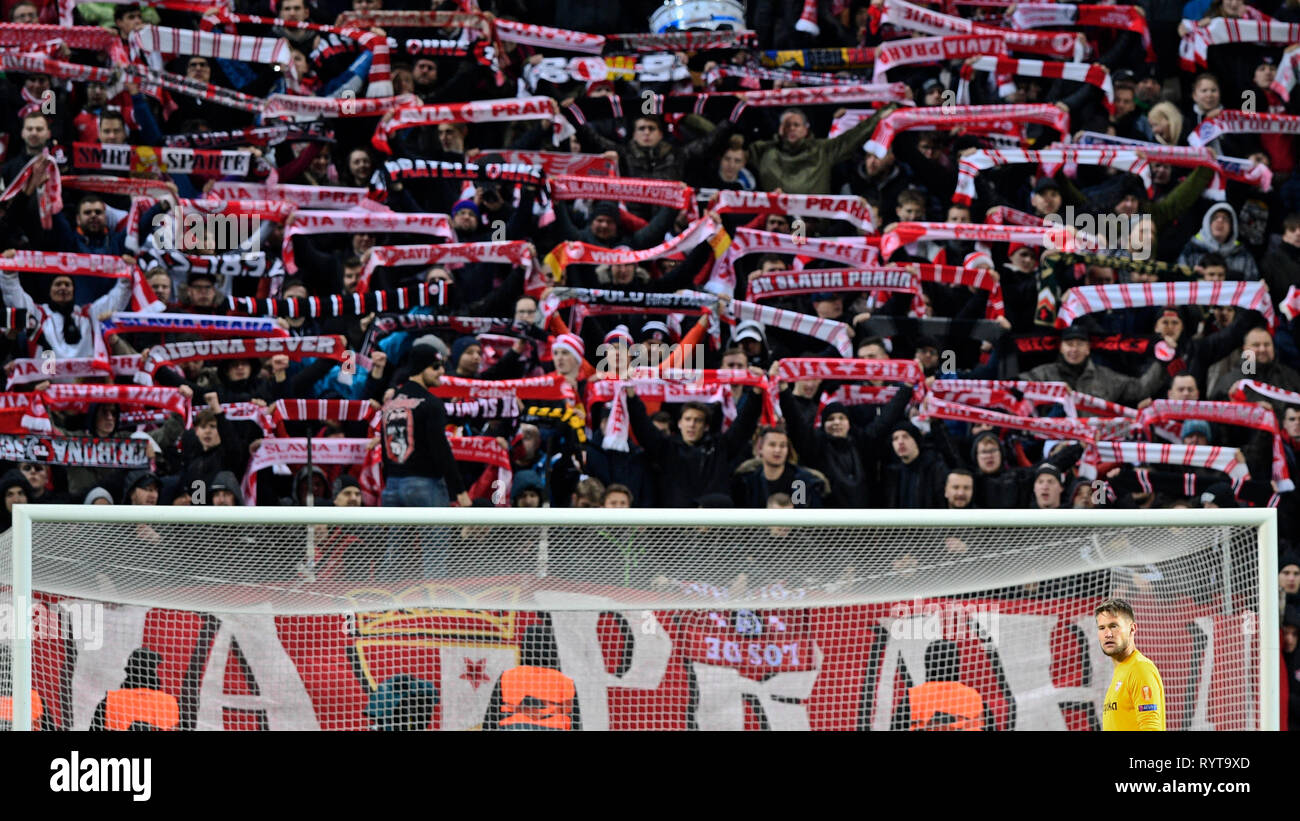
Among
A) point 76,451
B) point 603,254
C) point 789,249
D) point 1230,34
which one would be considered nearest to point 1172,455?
point 789,249

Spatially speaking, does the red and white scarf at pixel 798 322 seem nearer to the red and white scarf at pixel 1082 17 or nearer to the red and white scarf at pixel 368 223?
the red and white scarf at pixel 368 223

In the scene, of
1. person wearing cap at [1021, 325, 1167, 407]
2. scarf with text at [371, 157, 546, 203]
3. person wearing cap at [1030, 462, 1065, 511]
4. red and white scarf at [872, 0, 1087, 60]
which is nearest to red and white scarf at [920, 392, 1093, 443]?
person wearing cap at [1021, 325, 1167, 407]

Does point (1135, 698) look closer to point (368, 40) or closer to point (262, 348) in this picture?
point (262, 348)

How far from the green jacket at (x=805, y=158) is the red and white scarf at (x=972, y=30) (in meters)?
1.03

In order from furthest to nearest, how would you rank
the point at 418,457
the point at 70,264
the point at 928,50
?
the point at 928,50 < the point at 70,264 < the point at 418,457

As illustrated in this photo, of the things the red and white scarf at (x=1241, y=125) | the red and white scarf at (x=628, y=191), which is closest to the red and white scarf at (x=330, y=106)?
the red and white scarf at (x=628, y=191)

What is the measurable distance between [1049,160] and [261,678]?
761cm

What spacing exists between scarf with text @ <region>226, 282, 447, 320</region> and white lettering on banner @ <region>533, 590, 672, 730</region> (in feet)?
14.7

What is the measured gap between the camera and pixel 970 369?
1244cm

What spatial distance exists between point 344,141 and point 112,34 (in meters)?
1.66

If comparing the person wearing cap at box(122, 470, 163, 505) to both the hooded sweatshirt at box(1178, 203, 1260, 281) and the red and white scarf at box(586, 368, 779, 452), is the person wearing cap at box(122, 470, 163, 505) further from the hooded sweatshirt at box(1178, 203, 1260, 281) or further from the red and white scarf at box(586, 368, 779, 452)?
the hooded sweatshirt at box(1178, 203, 1260, 281)

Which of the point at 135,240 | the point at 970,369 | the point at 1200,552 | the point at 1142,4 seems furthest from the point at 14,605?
the point at 1142,4

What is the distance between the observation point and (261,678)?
8.08 metres

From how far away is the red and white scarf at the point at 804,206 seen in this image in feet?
43.8
